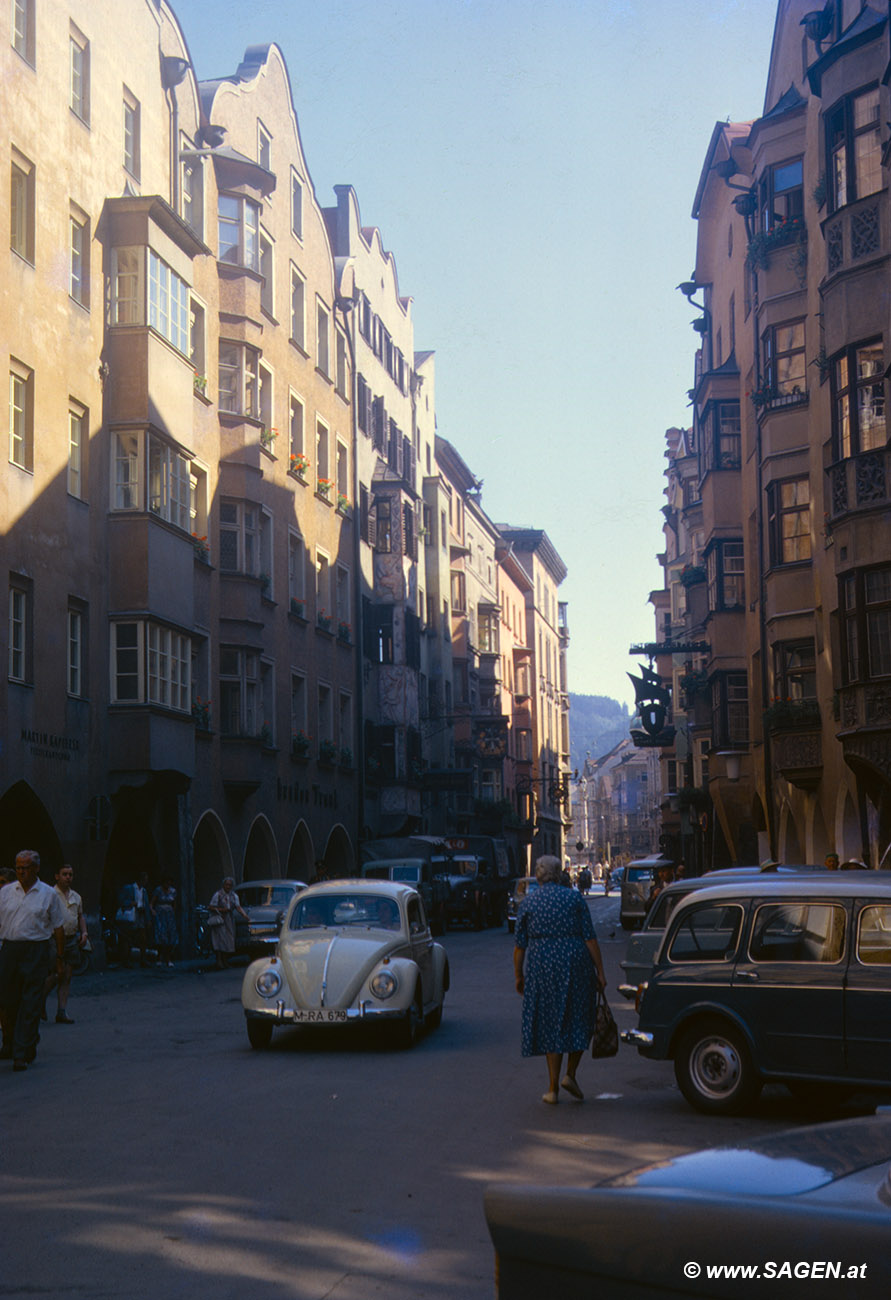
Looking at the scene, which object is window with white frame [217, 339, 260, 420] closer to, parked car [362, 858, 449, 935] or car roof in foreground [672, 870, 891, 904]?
parked car [362, 858, 449, 935]

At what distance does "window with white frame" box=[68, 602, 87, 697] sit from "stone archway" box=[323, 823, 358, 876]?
18135 mm

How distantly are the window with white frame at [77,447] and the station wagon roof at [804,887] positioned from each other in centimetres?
2105

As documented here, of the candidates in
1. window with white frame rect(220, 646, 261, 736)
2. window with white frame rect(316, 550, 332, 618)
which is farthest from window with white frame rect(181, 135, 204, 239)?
window with white frame rect(316, 550, 332, 618)

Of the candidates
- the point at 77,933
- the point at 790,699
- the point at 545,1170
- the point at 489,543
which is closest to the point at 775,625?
the point at 790,699

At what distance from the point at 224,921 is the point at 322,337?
24.8 meters

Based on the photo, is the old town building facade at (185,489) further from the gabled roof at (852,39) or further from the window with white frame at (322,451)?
the gabled roof at (852,39)

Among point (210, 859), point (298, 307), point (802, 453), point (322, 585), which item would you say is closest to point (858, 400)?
point (802, 453)

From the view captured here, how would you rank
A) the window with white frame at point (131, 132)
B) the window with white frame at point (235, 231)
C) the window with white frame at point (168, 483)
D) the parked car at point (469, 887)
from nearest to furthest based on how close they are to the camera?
the window with white frame at point (168, 483), the window with white frame at point (131, 132), the window with white frame at point (235, 231), the parked car at point (469, 887)

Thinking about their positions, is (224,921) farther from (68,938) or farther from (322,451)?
(322,451)

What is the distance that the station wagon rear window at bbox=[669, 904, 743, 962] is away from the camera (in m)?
11.5

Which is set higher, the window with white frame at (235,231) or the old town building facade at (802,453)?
the window with white frame at (235,231)

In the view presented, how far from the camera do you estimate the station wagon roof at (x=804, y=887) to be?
36.0ft

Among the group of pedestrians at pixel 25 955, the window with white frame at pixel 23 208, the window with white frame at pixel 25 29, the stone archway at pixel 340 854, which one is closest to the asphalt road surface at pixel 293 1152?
the group of pedestrians at pixel 25 955

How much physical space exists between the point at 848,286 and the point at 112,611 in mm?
15090
